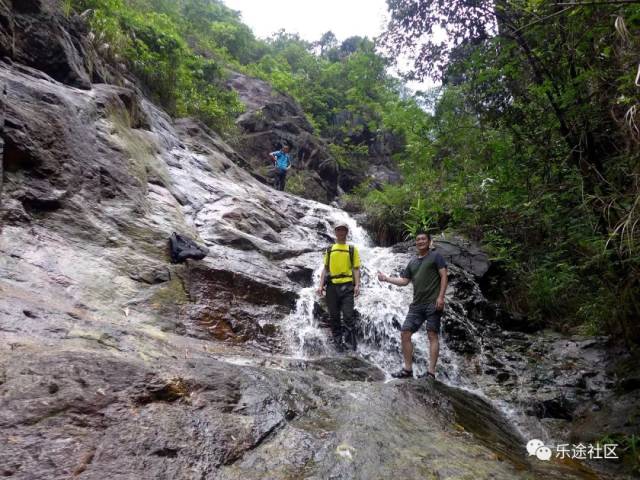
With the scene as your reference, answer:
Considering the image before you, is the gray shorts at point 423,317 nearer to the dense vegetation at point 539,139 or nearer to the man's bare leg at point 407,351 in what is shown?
the man's bare leg at point 407,351

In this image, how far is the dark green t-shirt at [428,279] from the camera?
5195 mm

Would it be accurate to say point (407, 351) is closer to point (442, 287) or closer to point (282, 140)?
point (442, 287)

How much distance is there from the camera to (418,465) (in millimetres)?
2521

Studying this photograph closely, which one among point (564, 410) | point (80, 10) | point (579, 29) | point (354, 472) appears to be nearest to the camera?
point (354, 472)

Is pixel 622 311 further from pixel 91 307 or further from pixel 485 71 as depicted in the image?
pixel 91 307

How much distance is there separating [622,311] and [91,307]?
19.9 feet

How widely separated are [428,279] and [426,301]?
0.94ft

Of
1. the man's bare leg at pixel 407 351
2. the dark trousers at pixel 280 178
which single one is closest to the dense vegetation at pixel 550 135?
the man's bare leg at pixel 407 351

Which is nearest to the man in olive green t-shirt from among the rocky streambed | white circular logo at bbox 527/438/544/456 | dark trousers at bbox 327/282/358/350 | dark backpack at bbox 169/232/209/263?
the rocky streambed

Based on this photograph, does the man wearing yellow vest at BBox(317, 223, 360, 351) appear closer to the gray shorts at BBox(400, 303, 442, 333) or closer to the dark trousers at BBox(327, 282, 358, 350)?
the dark trousers at BBox(327, 282, 358, 350)

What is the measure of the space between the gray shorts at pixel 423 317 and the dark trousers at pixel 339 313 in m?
1.02

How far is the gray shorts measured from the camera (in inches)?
201

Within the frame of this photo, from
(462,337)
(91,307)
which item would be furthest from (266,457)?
(462,337)

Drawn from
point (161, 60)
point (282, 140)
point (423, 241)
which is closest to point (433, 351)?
point (423, 241)
